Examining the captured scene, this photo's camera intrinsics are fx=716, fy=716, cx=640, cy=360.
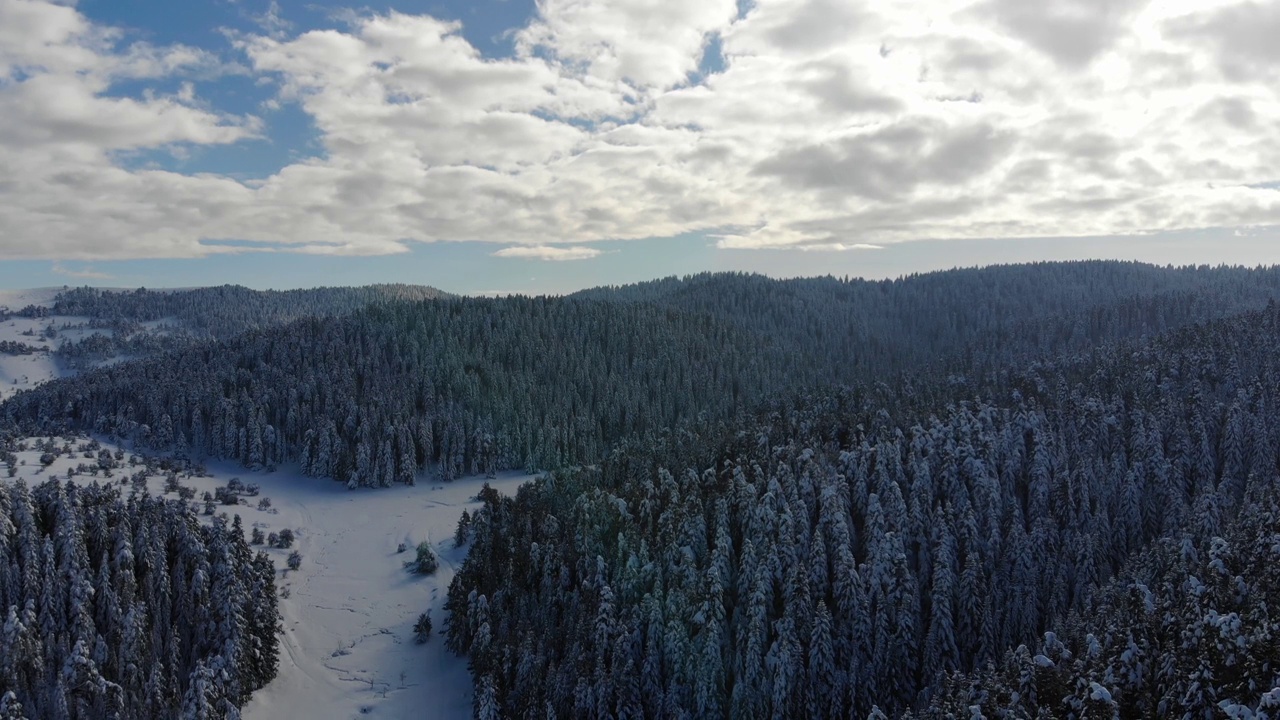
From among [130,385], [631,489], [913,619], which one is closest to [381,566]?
[631,489]

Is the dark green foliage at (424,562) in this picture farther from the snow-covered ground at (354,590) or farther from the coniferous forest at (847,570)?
the coniferous forest at (847,570)

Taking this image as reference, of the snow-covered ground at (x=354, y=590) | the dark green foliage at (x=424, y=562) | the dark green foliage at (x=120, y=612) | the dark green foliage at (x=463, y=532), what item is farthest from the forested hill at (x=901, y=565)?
the dark green foliage at (x=120, y=612)

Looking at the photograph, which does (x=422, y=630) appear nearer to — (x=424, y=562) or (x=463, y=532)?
(x=424, y=562)

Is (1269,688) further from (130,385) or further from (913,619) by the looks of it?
(130,385)

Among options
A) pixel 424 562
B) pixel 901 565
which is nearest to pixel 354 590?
pixel 424 562

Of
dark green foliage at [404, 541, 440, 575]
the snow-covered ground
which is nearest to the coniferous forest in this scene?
the snow-covered ground
